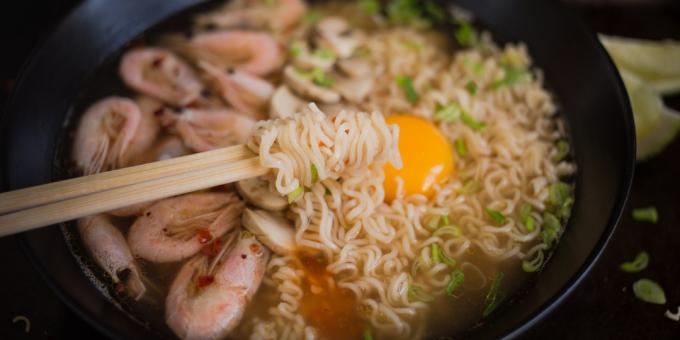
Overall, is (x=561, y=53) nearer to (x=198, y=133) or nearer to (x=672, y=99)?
(x=672, y=99)

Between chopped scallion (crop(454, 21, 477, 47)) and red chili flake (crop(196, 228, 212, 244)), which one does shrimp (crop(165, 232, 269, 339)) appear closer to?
red chili flake (crop(196, 228, 212, 244))

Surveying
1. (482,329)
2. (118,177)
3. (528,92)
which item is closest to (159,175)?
(118,177)

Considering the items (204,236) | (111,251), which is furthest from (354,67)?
(111,251)

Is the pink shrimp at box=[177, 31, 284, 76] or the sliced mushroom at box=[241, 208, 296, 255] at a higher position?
the pink shrimp at box=[177, 31, 284, 76]

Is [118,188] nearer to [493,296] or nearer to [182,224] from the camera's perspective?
[182,224]

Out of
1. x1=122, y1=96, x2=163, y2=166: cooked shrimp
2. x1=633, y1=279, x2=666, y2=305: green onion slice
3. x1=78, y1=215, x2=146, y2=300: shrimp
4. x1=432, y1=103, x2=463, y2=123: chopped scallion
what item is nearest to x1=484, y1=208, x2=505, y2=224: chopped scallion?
x1=432, y1=103, x2=463, y2=123: chopped scallion
